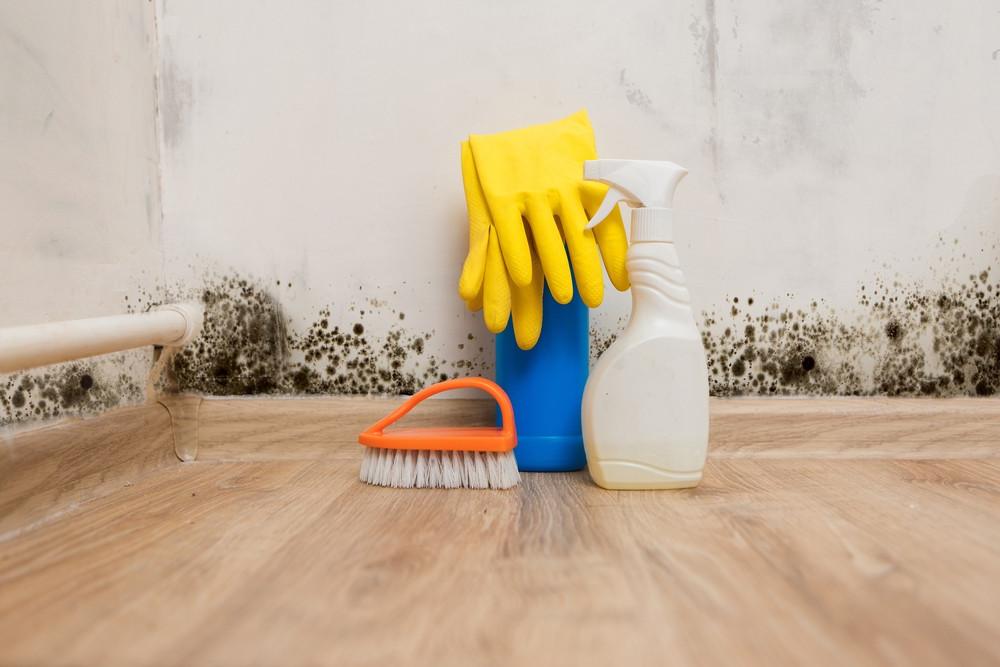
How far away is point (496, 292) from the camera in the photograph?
2.45 feet

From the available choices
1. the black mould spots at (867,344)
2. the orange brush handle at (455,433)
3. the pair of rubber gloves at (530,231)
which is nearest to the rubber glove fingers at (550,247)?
the pair of rubber gloves at (530,231)

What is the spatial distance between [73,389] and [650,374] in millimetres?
553

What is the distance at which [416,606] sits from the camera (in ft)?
1.43

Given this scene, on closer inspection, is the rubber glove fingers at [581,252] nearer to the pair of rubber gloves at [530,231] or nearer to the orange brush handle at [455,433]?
the pair of rubber gloves at [530,231]

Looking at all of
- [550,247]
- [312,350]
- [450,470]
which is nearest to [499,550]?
[450,470]

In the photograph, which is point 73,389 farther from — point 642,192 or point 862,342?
point 862,342

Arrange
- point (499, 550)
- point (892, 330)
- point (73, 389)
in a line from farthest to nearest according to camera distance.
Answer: point (892, 330)
point (73, 389)
point (499, 550)

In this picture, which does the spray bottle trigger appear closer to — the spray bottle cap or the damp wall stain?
the spray bottle cap

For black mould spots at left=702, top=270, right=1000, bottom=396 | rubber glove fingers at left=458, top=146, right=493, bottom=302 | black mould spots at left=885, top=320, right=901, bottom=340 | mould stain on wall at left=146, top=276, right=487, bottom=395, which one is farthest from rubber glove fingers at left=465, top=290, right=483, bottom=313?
black mould spots at left=885, top=320, right=901, bottom=340

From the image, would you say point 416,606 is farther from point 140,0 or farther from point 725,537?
point 140,0

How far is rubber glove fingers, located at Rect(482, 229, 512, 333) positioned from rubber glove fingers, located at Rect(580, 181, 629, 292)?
0.10m

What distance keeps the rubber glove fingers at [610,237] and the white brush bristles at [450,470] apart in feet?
0.70

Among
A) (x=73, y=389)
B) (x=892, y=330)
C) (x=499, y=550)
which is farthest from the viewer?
(x=892, y=330)

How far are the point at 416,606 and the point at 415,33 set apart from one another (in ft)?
2.33
